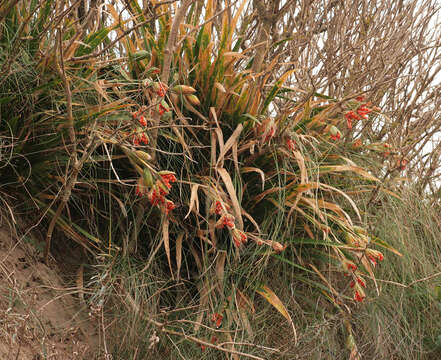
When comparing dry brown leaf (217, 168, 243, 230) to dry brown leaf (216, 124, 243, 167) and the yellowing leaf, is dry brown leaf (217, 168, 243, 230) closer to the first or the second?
dry brown leaf (216, 124, 243, 167)

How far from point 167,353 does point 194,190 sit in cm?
67

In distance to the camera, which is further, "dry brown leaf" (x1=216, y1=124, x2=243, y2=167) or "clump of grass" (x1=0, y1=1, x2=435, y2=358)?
"dry brown leaf" (x1=216, y1=124, x2=243, y2=167)

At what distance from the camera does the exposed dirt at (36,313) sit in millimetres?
1752

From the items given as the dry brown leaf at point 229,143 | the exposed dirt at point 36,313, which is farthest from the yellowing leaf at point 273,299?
the exposed dirt at point 36,313

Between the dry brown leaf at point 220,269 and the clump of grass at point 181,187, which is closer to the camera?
the clump of grass at point 181,187

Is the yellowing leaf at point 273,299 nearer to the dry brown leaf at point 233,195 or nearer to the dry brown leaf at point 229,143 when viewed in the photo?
the dry brown leaf at point 233,195

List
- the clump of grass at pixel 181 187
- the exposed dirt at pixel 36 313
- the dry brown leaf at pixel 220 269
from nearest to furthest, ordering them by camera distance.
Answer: the exposed dirt at pixel 36 313 → the clump of grass at pixel 181 187 → the dry brown leaf at pixel 220 269

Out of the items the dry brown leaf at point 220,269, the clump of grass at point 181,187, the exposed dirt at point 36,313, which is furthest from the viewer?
the dry brown leaf at point 220,269

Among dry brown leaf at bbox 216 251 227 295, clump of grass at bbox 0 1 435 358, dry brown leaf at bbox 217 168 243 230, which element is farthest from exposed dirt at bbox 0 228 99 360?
dry brown leaf at bbox 217 168 243 230

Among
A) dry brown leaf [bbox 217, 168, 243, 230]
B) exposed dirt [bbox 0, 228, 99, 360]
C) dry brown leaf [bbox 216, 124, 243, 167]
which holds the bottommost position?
exposed dirt [bbox 0, 228, 99, 360]

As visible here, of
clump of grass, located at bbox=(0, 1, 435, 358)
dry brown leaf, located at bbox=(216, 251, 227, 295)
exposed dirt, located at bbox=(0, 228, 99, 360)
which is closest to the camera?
exposed dirt, located at bbox=(0, 228, 99, 360)

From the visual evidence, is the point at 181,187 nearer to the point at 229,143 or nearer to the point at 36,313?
the point at 229,143

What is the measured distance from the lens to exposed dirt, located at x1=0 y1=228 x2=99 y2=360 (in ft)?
5.75

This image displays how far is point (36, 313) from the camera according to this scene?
6.30ft
